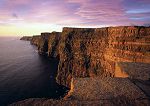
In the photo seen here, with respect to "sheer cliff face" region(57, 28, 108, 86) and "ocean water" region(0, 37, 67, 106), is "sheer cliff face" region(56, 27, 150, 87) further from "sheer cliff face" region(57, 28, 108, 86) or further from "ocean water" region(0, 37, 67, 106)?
"ocean water" region(0, 37, 67, 106)

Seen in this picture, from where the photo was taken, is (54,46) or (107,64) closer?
(107,64)

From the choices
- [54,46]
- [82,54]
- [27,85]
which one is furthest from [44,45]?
[27,85]

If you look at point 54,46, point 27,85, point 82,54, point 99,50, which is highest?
point 99,50

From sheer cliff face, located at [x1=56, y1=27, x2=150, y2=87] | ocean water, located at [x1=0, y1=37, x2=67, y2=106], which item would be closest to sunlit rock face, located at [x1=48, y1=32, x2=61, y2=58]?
ocean water, located at [x1=0, y1=37, x2=67, y2=106]

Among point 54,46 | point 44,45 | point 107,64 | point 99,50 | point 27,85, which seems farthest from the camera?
point 44,45

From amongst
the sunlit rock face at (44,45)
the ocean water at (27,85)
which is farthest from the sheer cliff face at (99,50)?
the sunlit rock face at (44,45)

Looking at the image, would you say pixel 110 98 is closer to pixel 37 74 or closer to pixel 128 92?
pixel 128 92

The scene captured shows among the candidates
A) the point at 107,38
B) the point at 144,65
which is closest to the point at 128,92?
the point at 144,65

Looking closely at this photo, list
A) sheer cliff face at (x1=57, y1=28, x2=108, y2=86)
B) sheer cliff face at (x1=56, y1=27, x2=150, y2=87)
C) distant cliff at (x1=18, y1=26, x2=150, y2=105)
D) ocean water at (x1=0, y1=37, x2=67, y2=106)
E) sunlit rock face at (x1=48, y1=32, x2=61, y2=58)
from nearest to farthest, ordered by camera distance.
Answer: distant cliff at (x1=18, y1=26, x2=150, y2=105), sheer cliff face at (x1=56, y1=27, x2=150, y2=87), ocean water at (x1=0, y1=37, x2=67, y2=106), sheer cliff face at (x1=57, y1=28, x2=108, y2=86), sunlit rock face at (x1=48, y1=32, x2=61, y2=58)

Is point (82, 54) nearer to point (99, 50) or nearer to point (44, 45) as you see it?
point (99, 50)
